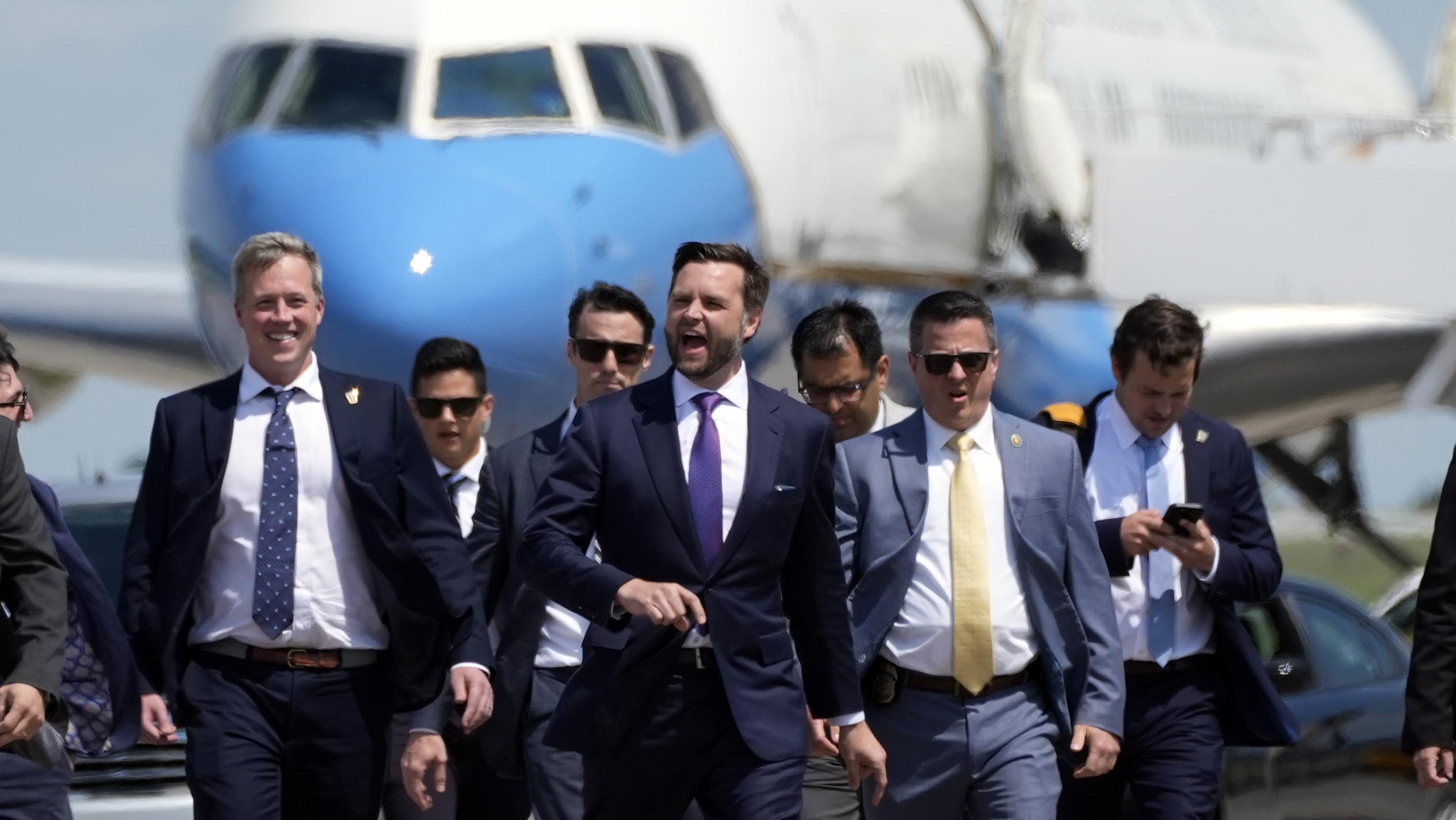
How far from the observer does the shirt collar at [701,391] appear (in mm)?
5078

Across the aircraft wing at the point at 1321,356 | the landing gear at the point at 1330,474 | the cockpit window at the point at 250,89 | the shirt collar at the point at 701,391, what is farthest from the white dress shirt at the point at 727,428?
the landing gear at the point at 1330,474

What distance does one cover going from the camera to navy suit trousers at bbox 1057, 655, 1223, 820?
6.04m

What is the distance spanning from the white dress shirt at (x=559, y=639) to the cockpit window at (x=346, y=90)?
4.55 meters

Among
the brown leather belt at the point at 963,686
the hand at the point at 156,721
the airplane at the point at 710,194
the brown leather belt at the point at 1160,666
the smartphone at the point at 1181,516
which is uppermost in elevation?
the airplane at the point at 710,194

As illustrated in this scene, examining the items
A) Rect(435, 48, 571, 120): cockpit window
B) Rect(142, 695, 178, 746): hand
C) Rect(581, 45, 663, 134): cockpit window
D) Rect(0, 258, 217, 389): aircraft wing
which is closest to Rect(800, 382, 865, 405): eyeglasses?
Rect(142, 695, 178, 746): hand

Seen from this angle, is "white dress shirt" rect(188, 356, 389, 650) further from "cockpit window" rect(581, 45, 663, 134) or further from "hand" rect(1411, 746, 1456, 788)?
"cockpit window" rect(581, 45, 663, 134)

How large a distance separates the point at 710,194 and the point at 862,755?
591 cm

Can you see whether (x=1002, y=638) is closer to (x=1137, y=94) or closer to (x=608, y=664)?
(x=608, y=664)

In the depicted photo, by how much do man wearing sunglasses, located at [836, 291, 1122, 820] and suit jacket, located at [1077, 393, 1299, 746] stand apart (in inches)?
16.1

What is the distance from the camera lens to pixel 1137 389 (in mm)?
6301

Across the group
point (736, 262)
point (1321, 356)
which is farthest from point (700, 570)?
point (1321, 356)

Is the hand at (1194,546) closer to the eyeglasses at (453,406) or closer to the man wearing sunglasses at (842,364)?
the man wearing sunglasses at (842,364)

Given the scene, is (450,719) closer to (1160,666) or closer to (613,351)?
(613,351)

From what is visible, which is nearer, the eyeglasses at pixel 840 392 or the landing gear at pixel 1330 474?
the eyeglasses at pixel 840 392
